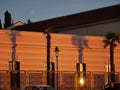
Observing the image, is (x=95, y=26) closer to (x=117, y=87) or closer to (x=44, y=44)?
(x=44, y=44)

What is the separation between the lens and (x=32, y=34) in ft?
183

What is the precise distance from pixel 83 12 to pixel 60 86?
95.4 feet

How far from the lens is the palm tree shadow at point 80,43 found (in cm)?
5863

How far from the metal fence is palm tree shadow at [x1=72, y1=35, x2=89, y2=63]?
→ 338 centimetres

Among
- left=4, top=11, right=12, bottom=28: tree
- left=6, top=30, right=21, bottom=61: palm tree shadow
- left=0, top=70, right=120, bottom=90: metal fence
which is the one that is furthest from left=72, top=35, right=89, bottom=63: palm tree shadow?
left=4, top=11, right=12, bottom=28: tree

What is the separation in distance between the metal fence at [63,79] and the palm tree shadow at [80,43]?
338 centimetres

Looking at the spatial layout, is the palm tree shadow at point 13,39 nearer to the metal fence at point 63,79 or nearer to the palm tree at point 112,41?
the metal fence at point 63,79

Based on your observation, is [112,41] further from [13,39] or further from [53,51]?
[13,39]

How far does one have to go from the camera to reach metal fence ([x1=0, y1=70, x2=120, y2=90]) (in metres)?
48.6

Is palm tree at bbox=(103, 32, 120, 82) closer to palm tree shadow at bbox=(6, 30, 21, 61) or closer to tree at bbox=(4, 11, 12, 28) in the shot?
palm tree shadow at bbox=(6, 30, 21, 61)

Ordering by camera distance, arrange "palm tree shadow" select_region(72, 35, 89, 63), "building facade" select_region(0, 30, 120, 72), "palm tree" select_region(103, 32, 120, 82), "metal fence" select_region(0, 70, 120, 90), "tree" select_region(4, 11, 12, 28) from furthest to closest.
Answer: "tree" select_region(4, 11, 12, 28), "palm tree shadow" select_region(72, 35, 89, 63), "palm tree" select_region(103, 32, 120, 82), "building facade" select_region(0, 30, 120, 72), "metal fence" select_region(0, 70, 120, 90)

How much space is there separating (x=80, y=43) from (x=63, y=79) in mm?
7462

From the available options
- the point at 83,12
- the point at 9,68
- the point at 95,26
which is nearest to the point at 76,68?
the point at 9,68

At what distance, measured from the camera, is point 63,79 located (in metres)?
53.2
